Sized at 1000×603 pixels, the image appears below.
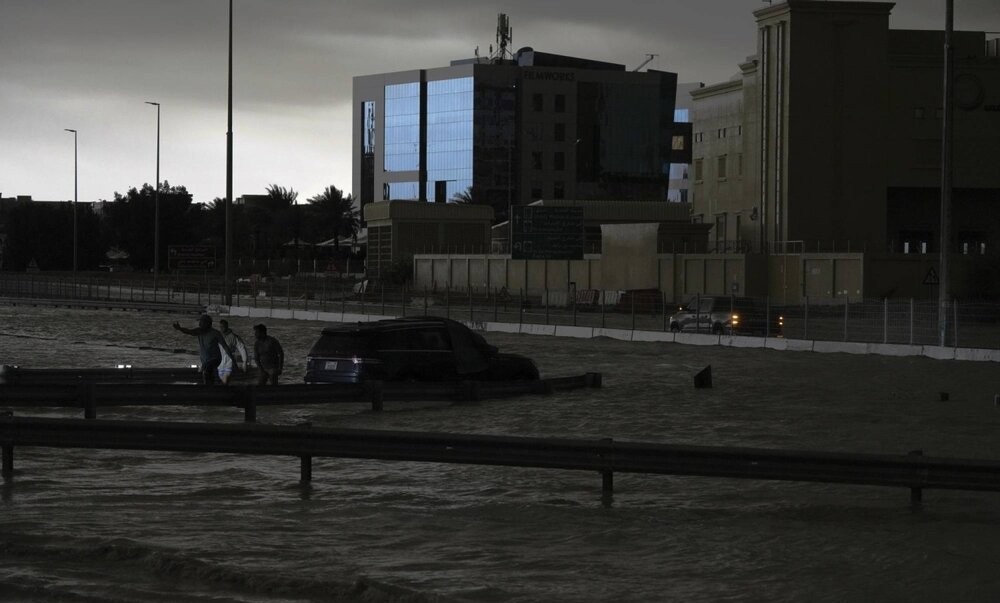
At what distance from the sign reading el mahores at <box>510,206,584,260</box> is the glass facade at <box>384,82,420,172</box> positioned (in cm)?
6808

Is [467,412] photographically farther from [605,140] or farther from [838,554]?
[605,140]

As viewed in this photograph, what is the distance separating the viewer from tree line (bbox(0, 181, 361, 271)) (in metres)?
133

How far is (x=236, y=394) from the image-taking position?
1950 centimetres

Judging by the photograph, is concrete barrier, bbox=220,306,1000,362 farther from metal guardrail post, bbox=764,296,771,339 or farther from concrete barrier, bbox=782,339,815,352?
metal guardrail post, bbox=764,296,771,339

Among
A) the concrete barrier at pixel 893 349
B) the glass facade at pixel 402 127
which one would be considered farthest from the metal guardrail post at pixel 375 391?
the glass facade at pixel 402 127

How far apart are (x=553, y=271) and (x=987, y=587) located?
234 ft

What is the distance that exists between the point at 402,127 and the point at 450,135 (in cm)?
641

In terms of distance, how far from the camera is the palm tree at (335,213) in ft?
430

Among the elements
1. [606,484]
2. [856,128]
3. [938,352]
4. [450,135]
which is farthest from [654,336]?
[450,135]

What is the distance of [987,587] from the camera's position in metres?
9.19

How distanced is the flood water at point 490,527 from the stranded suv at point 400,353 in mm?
942

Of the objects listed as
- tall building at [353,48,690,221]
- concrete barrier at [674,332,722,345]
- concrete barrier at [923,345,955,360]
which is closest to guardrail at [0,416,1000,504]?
concrete barrier at [923,345,955,360]

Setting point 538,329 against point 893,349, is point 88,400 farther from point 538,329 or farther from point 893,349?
point 538,329

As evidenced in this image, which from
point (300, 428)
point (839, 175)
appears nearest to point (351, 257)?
point (839, 175)
